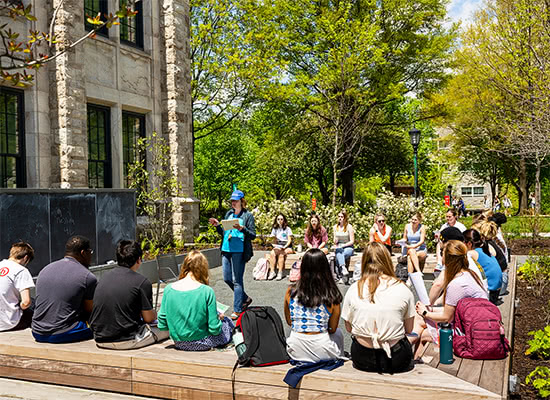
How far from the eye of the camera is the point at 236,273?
816 cm

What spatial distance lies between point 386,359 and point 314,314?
0.72 meters

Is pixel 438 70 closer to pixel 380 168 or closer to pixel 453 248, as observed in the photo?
pixel 380 168

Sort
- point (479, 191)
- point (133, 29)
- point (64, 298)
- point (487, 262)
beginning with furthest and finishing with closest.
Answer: point (479, 191)
point (133, 29)
point (487, 262)
point (64, 298)

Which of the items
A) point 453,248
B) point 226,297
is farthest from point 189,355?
point 226,297

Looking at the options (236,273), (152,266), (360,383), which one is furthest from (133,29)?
(360,383)

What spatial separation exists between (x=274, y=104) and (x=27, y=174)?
17545 mm

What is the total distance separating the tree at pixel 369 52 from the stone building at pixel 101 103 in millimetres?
8819

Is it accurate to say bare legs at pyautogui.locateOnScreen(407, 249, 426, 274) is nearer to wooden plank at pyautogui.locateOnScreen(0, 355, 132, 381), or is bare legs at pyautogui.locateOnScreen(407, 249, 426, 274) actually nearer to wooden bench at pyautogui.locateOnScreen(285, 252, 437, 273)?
wooden bench at pyautogui.locateOnScreen(285, 252, 437, 273)

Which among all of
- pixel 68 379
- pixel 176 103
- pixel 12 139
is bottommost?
pixel 68 379

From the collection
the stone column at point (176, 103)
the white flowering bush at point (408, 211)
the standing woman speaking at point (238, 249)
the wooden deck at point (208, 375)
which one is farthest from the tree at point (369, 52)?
the wooden deck at point (208, 375)

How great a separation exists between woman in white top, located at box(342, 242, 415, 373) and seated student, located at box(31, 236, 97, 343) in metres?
2.84

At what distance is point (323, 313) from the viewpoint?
4.55 meters

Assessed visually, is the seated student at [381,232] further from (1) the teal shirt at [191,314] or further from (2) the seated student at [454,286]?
(1) the teal shirt at [191,314]

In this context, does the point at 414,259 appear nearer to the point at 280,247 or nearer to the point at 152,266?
the point at 280,247
